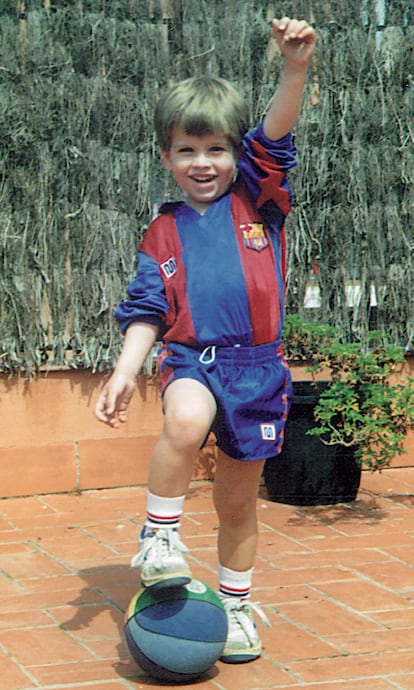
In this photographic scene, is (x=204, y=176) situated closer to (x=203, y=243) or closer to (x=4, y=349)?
(x=203, y=243)

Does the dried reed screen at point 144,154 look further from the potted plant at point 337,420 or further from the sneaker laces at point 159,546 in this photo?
the sneaker laces at point 159,546

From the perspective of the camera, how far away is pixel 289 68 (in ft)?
11.5

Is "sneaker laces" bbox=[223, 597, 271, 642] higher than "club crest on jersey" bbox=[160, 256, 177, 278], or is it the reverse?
"club crest on jersey" bbox=[160, 256, 177, 278]

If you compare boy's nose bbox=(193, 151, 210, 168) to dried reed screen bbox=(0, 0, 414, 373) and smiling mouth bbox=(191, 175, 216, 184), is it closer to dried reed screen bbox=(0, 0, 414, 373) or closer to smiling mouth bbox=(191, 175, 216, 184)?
smiling mouth bbox=(191, 175, 216, 184)

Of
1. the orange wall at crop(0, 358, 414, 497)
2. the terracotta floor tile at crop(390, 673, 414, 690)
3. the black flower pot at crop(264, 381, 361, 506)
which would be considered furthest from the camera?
the orange wall at crop(0, 358, 414, 497)

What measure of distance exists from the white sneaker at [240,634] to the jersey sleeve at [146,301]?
0.99 metres

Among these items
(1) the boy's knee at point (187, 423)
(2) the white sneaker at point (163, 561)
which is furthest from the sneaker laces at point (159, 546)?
(1) the boy's knee at point (187, 423)

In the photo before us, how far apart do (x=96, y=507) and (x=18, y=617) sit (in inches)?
59.8

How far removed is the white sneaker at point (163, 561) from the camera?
342cm

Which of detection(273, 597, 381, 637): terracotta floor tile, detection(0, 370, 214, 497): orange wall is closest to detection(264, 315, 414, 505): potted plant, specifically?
detection(0, 370, 214, 497): orange wall

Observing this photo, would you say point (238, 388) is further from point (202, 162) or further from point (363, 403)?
point (363, 403)

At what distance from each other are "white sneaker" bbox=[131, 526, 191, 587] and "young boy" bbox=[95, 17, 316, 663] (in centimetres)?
9

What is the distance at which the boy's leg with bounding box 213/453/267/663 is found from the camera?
3.80 m

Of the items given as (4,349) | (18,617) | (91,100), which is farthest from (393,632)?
(91,100)
